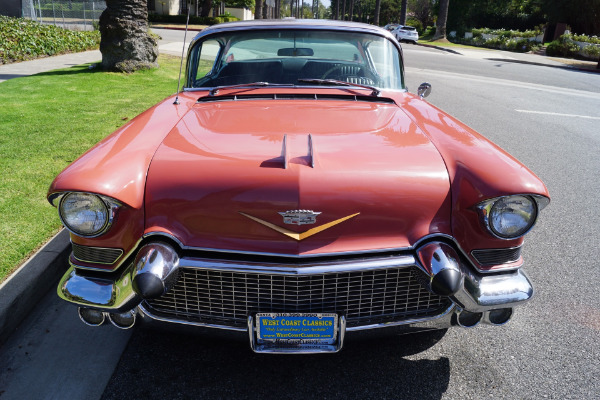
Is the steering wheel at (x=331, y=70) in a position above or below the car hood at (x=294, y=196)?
above

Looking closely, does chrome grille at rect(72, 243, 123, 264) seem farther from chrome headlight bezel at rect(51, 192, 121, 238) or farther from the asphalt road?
the asphalt road

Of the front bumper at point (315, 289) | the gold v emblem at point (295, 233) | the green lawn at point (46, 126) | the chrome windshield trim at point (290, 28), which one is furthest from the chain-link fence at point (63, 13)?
the gold v emblem at point (295, 233)

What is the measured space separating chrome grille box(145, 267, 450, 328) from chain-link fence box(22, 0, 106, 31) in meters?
19.3

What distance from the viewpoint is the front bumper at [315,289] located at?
6.57 ft

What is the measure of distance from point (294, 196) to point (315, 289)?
39 cm

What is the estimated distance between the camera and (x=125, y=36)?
32.0ft

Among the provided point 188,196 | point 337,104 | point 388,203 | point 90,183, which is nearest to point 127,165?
A: point 90,183

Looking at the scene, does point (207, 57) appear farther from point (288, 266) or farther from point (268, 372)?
point (268, 372)

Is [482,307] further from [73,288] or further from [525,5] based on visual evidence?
[525,5]

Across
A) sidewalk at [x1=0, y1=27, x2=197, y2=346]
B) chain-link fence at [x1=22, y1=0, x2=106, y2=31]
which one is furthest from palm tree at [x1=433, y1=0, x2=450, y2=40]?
sidewalk at [x1=0, y1=27, x2=197, y2=346]

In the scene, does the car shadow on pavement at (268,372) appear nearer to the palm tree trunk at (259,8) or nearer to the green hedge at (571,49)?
the palm tree trunk at (259,8)

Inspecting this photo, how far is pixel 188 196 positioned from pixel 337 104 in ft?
4.16

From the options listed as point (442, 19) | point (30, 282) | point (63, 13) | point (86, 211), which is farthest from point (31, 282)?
point (442, 19)

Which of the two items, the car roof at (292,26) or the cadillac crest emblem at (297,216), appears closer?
the cadillac crest emblem at (297,216)
